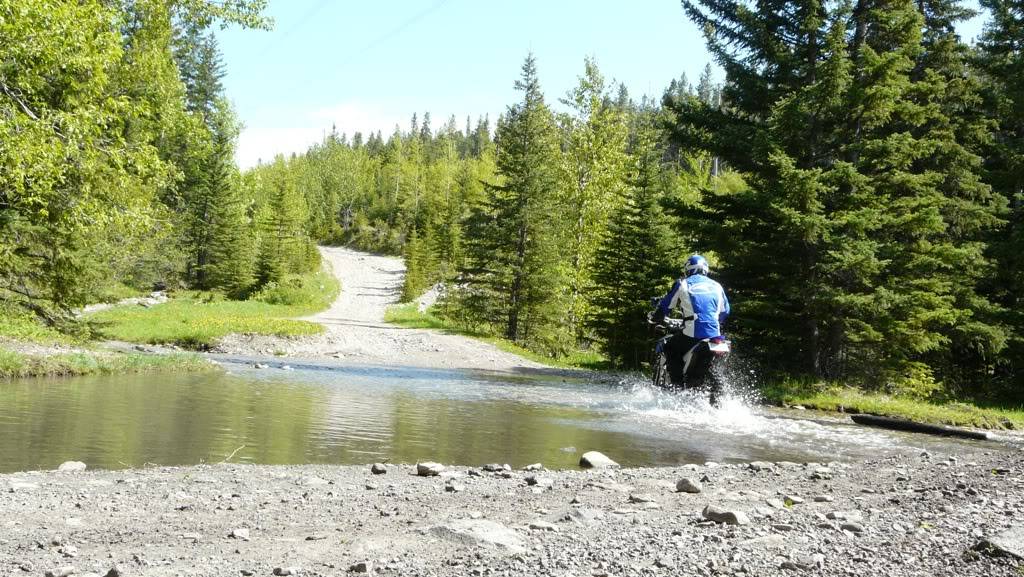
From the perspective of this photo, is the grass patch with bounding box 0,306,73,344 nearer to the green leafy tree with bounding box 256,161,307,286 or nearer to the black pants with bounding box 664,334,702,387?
the black pants with bounding box 664,334,702,387

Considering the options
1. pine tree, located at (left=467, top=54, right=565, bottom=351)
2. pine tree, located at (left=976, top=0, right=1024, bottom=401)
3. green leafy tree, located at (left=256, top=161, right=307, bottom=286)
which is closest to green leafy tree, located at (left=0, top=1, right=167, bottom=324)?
pine tree, located at (left=467, top=54, right=565, bottom=351)

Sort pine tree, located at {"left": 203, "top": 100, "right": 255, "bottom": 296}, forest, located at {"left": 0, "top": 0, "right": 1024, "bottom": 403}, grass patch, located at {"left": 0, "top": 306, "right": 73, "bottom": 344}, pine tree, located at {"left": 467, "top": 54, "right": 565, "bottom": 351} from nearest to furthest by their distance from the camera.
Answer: forest, located at {"left": 0, "top": 0, "right": 1024, "bottom": 403}, grass patch, located at {"left": 0, "top": 306, "right": 73, "bottom": 344}, pine tree, located at {"left": 467, "top": 54, "right": 565, "bottom": 351}, pine tree, located at {"left": 203, "top": 100, "right": 255, "bottom": 296}

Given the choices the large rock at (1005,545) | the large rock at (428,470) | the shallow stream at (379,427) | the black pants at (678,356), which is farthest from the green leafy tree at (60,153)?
the large rock at (1005,545)

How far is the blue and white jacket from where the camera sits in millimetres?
12281

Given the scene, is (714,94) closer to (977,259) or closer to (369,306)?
(369,306)

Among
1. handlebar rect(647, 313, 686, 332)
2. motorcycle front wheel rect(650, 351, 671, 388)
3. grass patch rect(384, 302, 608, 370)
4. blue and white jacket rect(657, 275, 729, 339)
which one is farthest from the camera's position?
grass patch rect(384, 302, 608, 370)

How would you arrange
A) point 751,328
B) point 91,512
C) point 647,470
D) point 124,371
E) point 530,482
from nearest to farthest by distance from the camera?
point 91,512, point 530,482, point 647,470, point 124,371, point 751,328

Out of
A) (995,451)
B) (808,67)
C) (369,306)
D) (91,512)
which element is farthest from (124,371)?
(369,306)

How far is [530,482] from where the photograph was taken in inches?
265

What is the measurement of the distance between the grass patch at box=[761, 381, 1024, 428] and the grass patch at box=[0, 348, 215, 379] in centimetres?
1542

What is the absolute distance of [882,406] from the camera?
16.3 m

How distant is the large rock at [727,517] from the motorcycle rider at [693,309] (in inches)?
299

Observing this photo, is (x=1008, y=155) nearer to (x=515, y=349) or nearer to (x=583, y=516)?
(x=515, y=349)

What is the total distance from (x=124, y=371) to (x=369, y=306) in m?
40.2
